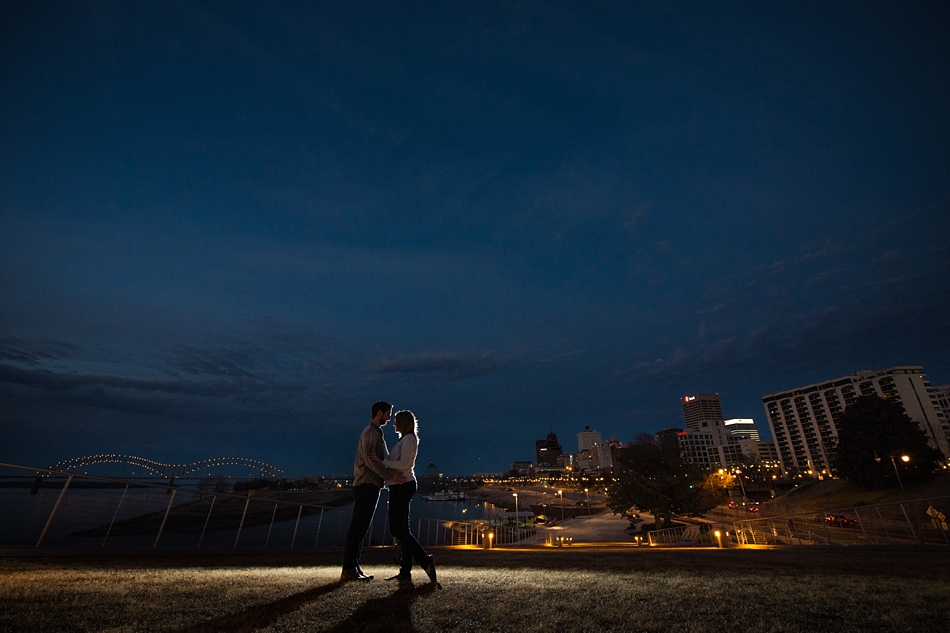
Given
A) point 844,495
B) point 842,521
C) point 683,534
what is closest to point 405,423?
point 683,534

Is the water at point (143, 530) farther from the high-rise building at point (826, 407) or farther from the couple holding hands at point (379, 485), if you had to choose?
the high-rise building at point (826, 407)

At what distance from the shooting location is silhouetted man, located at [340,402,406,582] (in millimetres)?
4254

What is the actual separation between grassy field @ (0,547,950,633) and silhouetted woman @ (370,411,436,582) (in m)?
0.29

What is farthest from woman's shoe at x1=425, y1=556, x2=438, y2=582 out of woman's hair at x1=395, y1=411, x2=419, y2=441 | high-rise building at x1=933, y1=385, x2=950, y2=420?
high-rise building at x1=933, y1=385, x2=950, y2=420

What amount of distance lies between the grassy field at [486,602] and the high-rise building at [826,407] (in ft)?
420

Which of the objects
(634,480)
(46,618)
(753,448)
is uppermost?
(753,448)

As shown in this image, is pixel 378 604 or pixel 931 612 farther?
pixel 378 604

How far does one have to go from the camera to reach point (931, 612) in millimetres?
2576

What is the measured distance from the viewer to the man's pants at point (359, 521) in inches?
165

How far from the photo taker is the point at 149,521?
53188 millimetres

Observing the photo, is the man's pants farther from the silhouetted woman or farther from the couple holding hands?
the silhouetted woman

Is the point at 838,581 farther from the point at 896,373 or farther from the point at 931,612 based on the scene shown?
the point at 896,373

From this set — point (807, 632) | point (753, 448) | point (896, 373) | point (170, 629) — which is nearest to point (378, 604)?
point (170, 629)

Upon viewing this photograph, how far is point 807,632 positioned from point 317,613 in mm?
2713
